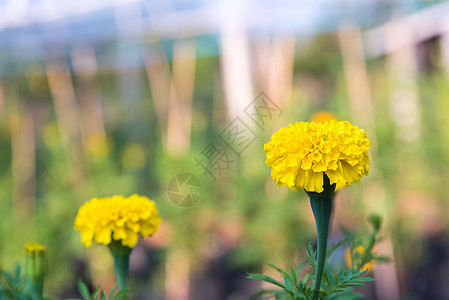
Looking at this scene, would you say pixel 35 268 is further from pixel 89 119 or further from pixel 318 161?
pixel 89 119

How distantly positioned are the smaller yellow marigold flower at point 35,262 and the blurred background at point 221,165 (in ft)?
3.98

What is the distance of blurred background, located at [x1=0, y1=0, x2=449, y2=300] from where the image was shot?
2395 millimetres

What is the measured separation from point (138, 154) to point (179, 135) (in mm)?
391

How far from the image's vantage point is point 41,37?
3543 mm

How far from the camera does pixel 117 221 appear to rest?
0.58 m

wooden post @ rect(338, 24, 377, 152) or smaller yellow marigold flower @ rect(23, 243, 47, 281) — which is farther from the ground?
wooden post @ rect(338, 24, 377, 152)

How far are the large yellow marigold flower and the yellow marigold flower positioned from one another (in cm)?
22

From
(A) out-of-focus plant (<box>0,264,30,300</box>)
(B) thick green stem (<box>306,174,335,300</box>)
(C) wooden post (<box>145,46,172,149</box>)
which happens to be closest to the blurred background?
(C) wooden post (<box>145,46,172,149</box>)

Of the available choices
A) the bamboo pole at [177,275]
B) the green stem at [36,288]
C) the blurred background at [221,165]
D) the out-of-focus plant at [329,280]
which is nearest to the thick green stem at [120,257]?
the green stem at [36,288]

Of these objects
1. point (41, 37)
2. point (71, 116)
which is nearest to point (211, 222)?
point (71, 116)

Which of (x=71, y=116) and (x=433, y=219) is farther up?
(x=71, y=116)

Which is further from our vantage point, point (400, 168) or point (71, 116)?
point (71, 116)

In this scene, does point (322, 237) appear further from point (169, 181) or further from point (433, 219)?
point (433, 219)

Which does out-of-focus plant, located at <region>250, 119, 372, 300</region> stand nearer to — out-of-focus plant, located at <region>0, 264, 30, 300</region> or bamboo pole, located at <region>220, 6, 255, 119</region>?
out-of-focus plant, located at <region>0, 264, 30, 300</region>
